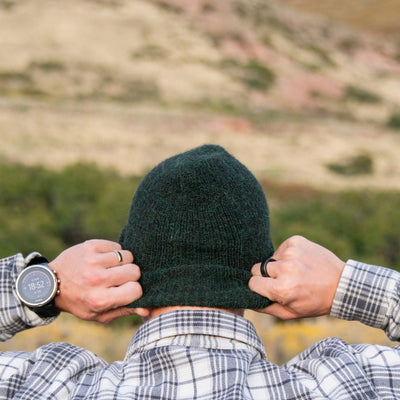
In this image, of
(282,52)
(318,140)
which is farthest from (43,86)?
(282,52)

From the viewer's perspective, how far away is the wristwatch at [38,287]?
67.4 inches

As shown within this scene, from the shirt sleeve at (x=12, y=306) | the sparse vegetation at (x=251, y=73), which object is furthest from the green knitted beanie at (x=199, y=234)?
the sparse vegetation at (x=251, y=73)

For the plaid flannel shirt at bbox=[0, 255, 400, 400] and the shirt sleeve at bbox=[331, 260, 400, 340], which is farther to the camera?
the shirt sleeve at bbox=[331, 260, 400, 340]

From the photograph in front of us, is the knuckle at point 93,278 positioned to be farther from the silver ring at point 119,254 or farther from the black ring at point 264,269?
the black ring at point 264,269

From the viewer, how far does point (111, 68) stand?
1730 inches

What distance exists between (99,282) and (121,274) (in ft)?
0.24

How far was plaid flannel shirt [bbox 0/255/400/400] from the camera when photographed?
4.45 feet

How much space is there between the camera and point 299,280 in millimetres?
1594

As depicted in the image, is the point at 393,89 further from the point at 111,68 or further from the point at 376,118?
the point at 111,68

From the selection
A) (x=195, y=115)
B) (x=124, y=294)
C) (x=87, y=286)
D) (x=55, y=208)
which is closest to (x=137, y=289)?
(x=124, y=294)

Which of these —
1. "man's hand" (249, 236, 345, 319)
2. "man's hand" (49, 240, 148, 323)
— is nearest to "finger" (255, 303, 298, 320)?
"man's hand" (249, 236, 345, 319)

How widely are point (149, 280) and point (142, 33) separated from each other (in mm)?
52744

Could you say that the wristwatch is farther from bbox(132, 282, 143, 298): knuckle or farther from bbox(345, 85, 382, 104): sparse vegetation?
bbox(345, 85, 382, 104): sparse vegetation

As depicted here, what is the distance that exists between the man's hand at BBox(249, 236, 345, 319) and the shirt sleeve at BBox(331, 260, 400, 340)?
0.03m
